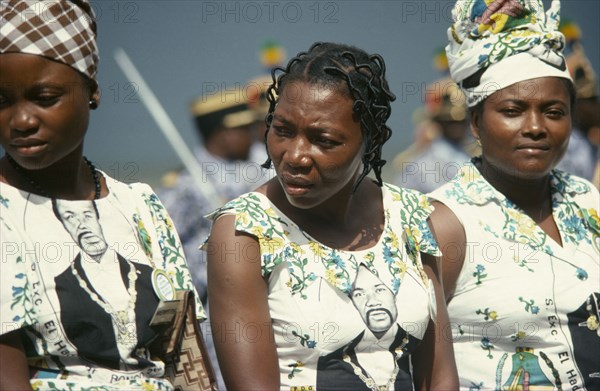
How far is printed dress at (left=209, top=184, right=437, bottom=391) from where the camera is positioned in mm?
3037

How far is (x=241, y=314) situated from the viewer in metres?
3.01

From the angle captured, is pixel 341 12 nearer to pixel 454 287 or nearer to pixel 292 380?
pixel 454 287

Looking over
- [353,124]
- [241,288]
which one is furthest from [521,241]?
[241,288]

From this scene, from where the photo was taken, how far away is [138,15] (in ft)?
22.4

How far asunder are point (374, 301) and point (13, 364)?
1120 millimetres

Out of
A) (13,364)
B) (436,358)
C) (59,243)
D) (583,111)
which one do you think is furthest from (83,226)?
(583,111)

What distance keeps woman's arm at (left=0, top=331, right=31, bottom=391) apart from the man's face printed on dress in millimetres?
1026

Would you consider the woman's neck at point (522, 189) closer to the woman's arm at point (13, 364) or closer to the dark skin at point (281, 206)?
the dark skin at point (281, 206)

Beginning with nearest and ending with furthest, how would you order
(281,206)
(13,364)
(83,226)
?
(13,364)
(83,226)
(281,206)

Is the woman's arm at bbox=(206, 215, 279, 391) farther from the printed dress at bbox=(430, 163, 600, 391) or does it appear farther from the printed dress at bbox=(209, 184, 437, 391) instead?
the printed dress at bbox=(430, 163, 600, 391)

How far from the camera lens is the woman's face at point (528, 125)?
3.74m

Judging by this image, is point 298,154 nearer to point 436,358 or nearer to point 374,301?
point 374,301

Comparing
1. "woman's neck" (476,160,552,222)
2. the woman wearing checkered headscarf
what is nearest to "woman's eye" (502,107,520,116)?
"woman's neck" (476,160,552,222)

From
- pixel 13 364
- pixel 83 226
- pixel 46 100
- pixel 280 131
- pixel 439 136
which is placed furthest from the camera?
pixel 439 136
